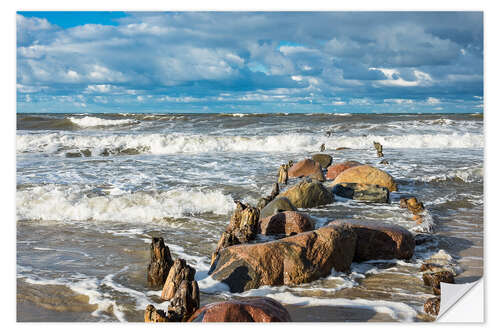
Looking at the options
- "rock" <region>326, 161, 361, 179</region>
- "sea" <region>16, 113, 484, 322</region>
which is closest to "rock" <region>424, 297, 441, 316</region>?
"sea" <region>16, 113, 484, 322</region>

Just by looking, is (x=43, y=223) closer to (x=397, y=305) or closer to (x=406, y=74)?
(x=397, y=305)

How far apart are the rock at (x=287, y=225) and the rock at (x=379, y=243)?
1.83 feet

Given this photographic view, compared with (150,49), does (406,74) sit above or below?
below

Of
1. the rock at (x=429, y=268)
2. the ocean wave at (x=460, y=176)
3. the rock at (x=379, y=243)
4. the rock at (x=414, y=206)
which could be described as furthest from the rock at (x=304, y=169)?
the rock at (x=429, y=268)

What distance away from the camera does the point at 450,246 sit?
453cm

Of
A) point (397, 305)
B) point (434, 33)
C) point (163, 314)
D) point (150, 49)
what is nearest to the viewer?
point (163, 314)

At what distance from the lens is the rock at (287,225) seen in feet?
15.0

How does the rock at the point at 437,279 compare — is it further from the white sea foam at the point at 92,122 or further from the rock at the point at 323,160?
the white sea foam at the point at 92,122

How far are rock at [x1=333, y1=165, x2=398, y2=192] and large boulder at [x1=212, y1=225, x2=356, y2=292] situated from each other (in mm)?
3871

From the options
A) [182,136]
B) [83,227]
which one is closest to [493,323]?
[83,227]

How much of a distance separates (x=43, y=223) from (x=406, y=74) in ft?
18.3

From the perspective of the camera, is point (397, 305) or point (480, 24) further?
point (480, 24)

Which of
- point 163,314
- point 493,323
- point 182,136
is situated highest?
point 182,136
